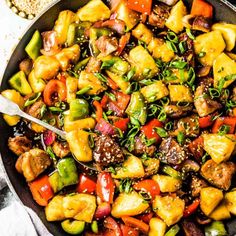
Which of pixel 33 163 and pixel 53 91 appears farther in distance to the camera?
pixel 53 91

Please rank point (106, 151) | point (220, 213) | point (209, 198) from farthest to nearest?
1. point (220, 213)
2. point (209, 198)
3. point (106, 151)

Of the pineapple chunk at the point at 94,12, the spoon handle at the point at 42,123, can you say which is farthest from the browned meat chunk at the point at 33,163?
the pineapple chunk at the point at 94,12

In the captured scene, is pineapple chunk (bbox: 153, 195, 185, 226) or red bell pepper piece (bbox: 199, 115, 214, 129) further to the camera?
red bell pepper piece (bbox: 199, 115, 214, 129)

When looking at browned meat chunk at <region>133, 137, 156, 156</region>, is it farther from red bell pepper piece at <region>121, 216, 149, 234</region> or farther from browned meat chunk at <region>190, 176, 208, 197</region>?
red bell pepper piece at <region>121, 216, 149, 234</region>

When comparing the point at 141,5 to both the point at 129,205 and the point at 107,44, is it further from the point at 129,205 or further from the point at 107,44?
the point at 129,205

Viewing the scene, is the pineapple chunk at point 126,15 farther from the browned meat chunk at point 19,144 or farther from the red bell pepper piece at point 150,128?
the browned meat chunk at point 19,144

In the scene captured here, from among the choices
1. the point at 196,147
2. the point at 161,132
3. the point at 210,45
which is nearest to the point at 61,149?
the point at 161,132

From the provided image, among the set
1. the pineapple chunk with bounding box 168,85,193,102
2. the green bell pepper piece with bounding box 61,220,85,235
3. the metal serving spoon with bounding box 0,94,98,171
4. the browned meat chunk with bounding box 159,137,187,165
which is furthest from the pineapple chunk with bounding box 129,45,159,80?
the green bell pepper piece with bounding box 61,220,85,235
